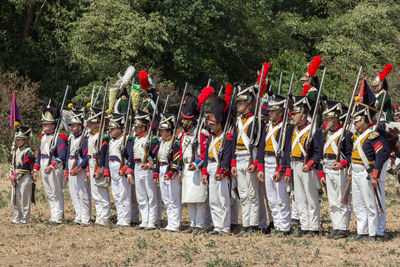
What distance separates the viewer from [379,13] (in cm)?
3272

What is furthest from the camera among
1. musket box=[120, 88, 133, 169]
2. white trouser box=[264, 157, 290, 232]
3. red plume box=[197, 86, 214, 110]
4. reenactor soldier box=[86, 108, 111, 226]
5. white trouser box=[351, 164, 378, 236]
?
reenactor soldier box=[86, 108, 111, 226]

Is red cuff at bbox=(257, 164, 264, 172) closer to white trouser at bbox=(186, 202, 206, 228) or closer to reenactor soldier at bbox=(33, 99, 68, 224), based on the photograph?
white trouser at bbox=(186, 202, 206, 228)

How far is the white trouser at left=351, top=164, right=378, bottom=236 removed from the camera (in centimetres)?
1066

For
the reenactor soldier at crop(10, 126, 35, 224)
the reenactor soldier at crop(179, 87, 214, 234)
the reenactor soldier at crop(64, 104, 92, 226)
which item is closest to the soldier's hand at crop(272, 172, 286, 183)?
the reenactor soldier at crop(179, 87, 214, 234)

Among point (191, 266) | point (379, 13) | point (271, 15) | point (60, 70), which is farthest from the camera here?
point (271, 15)

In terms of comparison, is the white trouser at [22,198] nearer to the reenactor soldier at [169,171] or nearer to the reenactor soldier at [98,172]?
the reenactor soldier at [98,172]

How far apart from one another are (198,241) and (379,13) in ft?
78.6

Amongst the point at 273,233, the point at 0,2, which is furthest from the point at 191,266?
the point at 0,2

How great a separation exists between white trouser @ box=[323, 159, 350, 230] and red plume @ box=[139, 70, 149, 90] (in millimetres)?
4427

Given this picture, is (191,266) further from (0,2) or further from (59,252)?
(0,2)

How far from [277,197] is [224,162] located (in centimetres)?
106

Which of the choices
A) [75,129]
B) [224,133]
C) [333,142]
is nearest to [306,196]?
[333,142]

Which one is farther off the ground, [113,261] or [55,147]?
[55,147]

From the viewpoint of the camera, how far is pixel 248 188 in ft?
38.5
